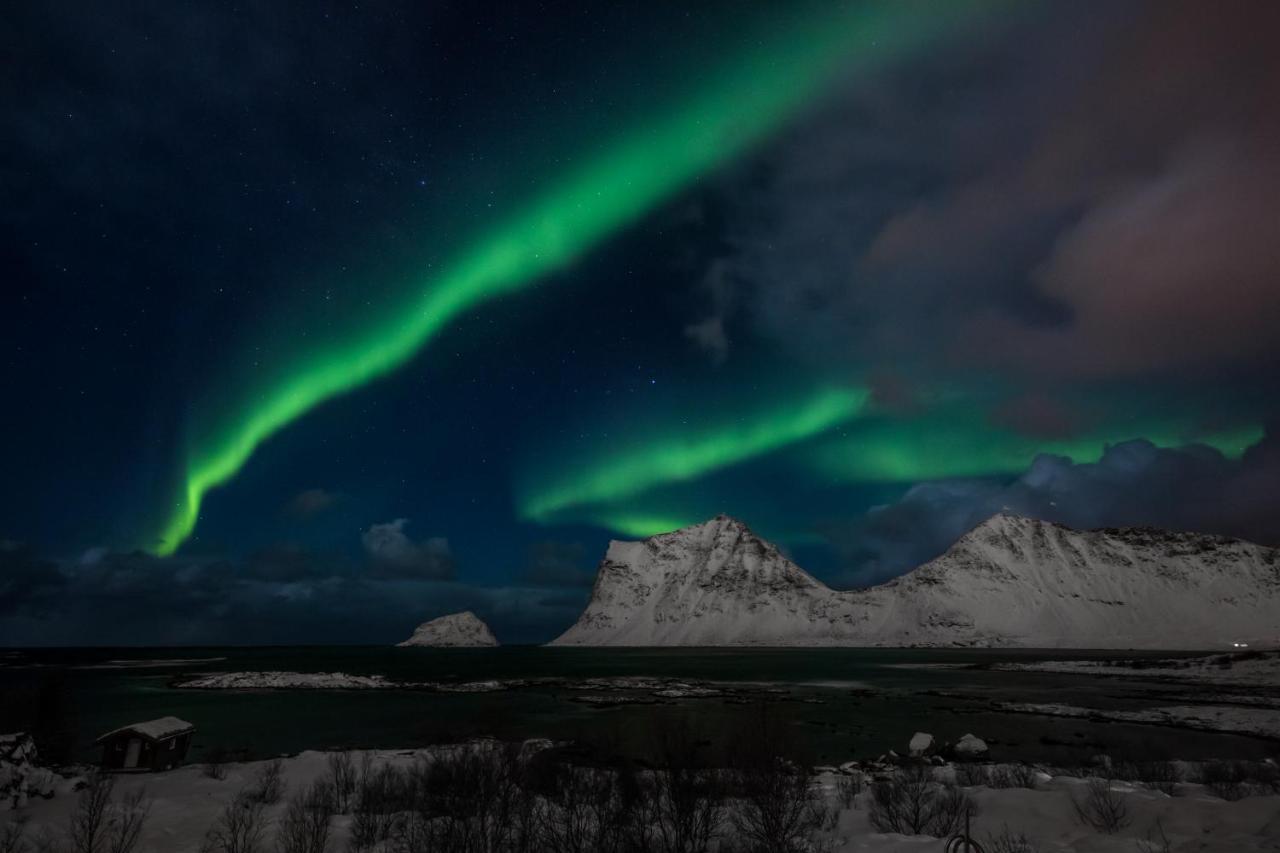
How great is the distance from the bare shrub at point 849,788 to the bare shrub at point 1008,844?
787 centimetres

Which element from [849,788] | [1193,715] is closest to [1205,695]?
[1193,715]

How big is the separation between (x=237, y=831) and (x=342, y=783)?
31.1 ft

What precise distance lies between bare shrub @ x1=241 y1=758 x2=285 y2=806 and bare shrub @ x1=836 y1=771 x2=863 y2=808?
25.9 metres

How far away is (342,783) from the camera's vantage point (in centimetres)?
3222

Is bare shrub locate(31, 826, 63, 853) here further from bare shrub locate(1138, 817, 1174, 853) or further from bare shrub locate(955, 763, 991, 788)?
bare shrub locate(955, 763, 991, 788)

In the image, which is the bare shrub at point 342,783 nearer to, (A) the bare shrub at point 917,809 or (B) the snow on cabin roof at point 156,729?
(B) the snow on cabin roof at point 156,729

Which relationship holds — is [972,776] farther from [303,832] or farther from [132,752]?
[132,752]

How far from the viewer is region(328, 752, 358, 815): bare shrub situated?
95.4 feet

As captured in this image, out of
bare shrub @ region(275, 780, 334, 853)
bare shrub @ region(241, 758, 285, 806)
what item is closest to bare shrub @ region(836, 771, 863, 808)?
bare shrub @ region(275, 780, 334, 853)

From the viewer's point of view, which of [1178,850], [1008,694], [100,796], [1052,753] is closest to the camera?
[1178,850]

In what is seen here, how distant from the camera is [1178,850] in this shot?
17750 mm

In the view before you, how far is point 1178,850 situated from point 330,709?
265 ft

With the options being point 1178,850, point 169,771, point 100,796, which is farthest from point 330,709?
point 1178,850

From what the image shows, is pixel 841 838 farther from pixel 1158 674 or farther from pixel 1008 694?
pixel 1158 674
